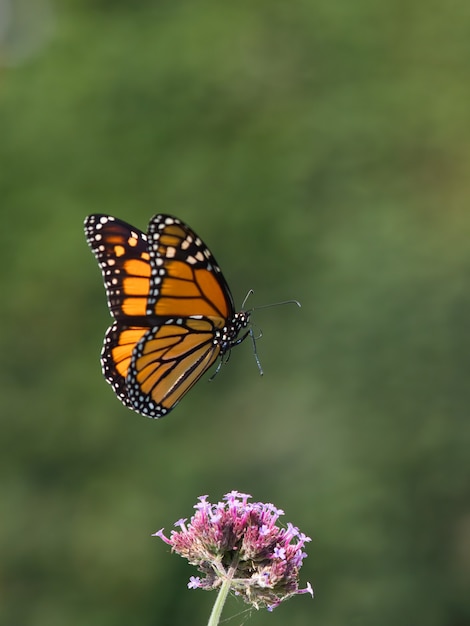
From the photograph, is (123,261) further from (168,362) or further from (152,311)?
(168,362)

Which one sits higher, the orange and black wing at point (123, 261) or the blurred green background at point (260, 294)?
the blurred green background at point (260, 294)

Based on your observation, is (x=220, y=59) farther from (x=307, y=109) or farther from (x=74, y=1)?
(x=74, y=1)

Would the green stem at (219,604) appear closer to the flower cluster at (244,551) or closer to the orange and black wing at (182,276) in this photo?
the flower cluster at (244,551)

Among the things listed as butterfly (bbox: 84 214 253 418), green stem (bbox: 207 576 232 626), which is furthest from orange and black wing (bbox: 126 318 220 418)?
green stem (bbox: 207 576 232 626)

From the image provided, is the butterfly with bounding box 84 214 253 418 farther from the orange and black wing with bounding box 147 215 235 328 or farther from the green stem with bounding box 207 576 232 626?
the green stem with bounding box 207 576 232 626

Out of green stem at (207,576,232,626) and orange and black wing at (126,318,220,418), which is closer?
green stem at (207,576,232,626)

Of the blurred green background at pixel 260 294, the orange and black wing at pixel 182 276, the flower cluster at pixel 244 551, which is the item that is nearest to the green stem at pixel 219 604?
the flower cluster at pixel 244 551

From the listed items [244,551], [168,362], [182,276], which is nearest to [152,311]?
[182,276]
